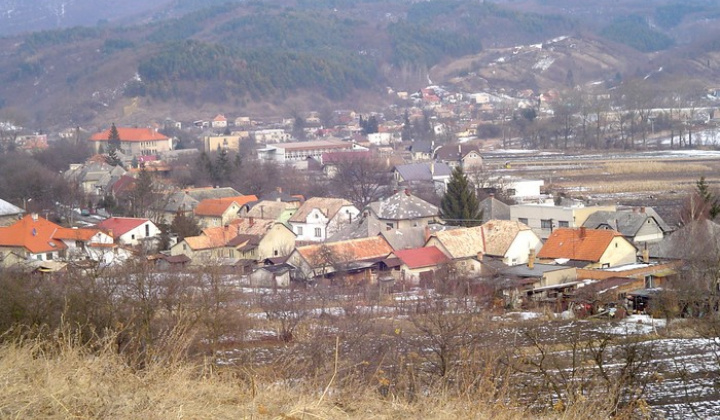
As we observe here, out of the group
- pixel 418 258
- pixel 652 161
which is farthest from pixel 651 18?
pixel 418 258

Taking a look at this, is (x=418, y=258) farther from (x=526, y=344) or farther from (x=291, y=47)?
(x=291, y=47)

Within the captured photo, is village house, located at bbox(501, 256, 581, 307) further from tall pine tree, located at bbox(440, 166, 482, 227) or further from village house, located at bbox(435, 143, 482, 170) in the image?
village house, located at bbox(435, 143, 482, 170)

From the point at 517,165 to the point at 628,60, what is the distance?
70.0m

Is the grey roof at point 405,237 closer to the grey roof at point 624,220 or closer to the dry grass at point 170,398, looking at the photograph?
the grey roof at point 624,220

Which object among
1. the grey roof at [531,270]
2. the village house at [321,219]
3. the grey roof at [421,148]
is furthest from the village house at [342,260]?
the grey roof at [421,148]

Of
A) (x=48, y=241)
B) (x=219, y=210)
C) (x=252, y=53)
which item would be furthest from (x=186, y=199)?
(x=252, y=53)

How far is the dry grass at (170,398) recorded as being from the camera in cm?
423

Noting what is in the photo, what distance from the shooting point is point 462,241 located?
20938 millimetres

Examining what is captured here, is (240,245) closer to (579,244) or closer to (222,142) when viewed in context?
(579,244)

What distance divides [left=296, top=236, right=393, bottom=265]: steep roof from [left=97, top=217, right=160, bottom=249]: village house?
548 centimetres

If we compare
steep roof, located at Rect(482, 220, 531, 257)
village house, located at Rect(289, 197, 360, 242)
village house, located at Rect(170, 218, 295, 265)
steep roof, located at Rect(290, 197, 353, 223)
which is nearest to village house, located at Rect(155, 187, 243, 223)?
steep roof, located at Rect(290, 197, 353, 223)

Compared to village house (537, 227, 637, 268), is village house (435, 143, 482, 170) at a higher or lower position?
higher

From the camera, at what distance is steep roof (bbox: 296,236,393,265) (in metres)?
19.8

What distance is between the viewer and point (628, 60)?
355ft
